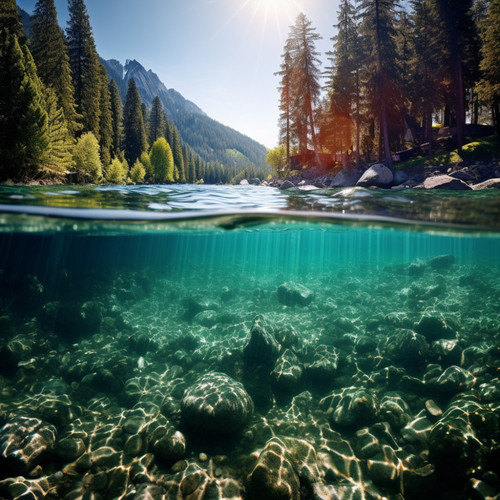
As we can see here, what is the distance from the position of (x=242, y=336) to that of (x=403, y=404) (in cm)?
657

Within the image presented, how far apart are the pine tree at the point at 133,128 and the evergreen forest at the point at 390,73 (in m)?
36.6

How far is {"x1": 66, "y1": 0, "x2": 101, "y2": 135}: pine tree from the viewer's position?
36.6 meters

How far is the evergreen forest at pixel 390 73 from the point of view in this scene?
23344 millimetres

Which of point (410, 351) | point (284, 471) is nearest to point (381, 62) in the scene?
point (410, 351)

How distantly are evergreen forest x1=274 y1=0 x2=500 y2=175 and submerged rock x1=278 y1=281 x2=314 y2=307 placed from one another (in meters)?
16.1

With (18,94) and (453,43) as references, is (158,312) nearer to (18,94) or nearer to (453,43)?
(18,94)

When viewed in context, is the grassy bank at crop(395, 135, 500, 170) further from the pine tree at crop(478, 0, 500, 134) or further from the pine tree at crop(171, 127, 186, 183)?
the pine tree at crop(171, 127, 186, 183)

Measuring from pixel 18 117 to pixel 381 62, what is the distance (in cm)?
3036

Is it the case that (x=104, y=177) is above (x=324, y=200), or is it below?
above

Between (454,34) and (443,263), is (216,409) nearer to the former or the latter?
(443,263)

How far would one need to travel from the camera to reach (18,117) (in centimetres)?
1745

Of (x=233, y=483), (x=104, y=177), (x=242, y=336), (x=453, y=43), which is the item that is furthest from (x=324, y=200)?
(x=104, y=177)

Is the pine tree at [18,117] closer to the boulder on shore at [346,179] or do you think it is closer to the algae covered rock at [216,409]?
the algae covered rock at [216,409]

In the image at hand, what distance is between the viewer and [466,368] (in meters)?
8.68
